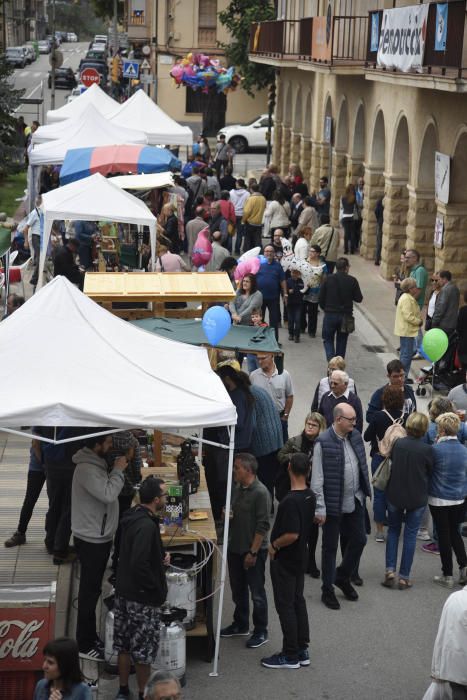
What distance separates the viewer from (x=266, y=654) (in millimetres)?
8773

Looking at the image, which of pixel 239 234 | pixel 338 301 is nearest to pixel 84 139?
pixel 239 234

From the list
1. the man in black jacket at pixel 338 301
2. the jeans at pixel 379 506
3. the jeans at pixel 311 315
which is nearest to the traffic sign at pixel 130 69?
the jeans at pixel 311 315

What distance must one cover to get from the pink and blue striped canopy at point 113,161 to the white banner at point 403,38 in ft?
14.7

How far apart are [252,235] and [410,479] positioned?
47.9ft

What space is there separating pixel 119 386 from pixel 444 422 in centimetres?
300

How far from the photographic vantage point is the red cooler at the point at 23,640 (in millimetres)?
7809

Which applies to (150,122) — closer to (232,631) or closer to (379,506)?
(379,506)

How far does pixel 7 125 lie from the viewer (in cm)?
3638

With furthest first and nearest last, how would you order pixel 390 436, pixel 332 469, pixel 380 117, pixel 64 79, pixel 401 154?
1. pixel 64 79
2. pixel 380 117
3. pixel 401 154
4. pixel 390 436
5. pixel 332 469

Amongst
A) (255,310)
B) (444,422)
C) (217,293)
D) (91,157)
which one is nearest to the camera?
(444,422)

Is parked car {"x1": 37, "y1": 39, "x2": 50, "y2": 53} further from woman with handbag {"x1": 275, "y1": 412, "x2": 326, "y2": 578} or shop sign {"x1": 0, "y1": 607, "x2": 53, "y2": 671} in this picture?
shop sign {"x1": 0, "y1": 607, "x2": 53, "y2": 671}

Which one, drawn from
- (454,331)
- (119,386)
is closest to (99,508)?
(119,386)

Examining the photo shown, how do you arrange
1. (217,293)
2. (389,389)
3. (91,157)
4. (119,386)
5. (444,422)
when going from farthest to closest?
(91,157)
(217,293)
(389,389)
(444,422)
(119,386)

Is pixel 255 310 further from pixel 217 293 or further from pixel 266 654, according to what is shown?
pixel 266 654
